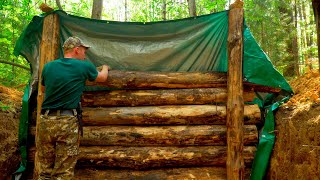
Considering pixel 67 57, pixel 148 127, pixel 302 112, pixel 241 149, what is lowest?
pixel 241 149

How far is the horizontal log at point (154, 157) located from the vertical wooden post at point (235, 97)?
8.6 inches

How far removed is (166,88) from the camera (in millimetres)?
5195

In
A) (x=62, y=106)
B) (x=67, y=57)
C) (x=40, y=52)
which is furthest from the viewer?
(x=40, y=52)

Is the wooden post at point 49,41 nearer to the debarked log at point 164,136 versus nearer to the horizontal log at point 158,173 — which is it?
the debarked log at point 164,136

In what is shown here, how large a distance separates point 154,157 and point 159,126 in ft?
1.85

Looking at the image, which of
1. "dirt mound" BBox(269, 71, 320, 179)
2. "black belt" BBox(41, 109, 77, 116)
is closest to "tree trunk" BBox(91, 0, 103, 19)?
"black belt" BBox(41, 109, 77, 116)

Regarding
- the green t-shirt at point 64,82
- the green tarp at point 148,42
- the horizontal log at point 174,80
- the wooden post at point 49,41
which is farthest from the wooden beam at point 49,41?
the green t-shirt at point 64,82

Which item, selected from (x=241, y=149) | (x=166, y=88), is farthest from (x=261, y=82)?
(x=166, y=88)

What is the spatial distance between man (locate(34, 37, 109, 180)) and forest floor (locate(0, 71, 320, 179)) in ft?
4.92

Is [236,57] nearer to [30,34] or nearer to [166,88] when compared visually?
[166,88]

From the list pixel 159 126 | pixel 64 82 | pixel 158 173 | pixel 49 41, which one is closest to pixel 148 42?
pixel 159 126

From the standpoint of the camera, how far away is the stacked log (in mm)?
A: 4801

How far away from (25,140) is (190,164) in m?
3.00

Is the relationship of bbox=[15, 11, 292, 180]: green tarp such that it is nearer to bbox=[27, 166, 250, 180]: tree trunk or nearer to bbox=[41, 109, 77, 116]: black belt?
bbox=[41, 109, 77, 116]: black belt
